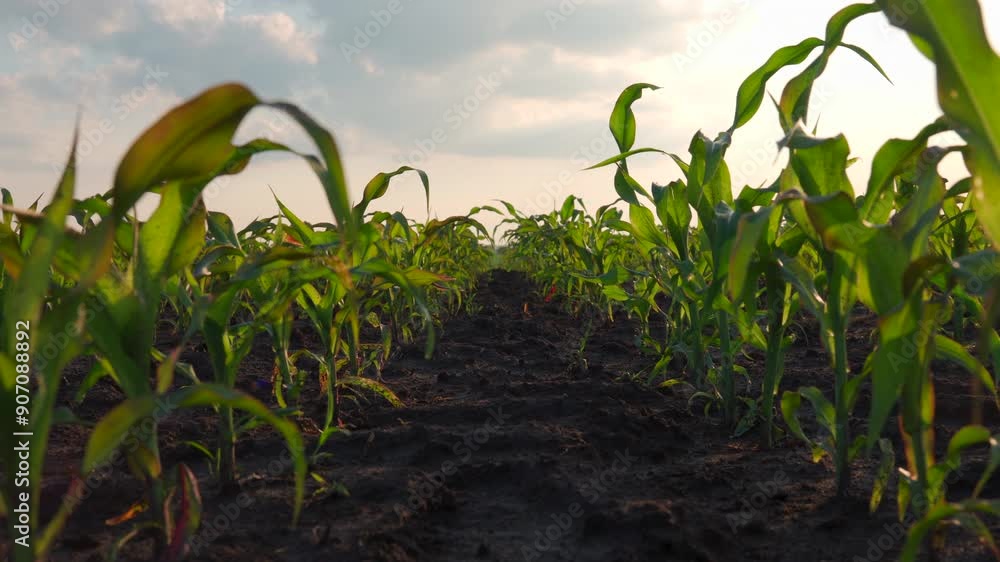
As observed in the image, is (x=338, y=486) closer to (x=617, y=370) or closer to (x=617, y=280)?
(x=617, y=280)

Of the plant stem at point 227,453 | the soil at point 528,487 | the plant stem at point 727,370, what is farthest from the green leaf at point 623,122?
the plant stem at point 227,453

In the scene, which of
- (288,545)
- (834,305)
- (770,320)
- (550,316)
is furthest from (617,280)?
(550,316)

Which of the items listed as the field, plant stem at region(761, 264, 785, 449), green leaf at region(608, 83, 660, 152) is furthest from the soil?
green leaf at region(608, 83, 660, 152)

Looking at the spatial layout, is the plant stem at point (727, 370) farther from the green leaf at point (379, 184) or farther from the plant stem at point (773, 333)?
the green leaf at point (379, 184)

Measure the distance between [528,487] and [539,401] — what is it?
76 centimetres

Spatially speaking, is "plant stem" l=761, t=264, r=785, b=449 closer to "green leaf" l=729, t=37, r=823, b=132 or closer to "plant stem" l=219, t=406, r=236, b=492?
"green leaf" l=729, t=37, r=823, b=132

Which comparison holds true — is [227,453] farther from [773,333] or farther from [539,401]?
[773,333]

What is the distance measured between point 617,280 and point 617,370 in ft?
3.05

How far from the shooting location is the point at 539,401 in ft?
8.14

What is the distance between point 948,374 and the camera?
2.84 m

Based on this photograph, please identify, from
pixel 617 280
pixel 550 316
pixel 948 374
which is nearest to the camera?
pixel 617 280

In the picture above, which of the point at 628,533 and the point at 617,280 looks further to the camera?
the point at 617,280

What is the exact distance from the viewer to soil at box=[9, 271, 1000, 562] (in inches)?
53.7

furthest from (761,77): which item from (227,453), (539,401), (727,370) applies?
(227,453)
